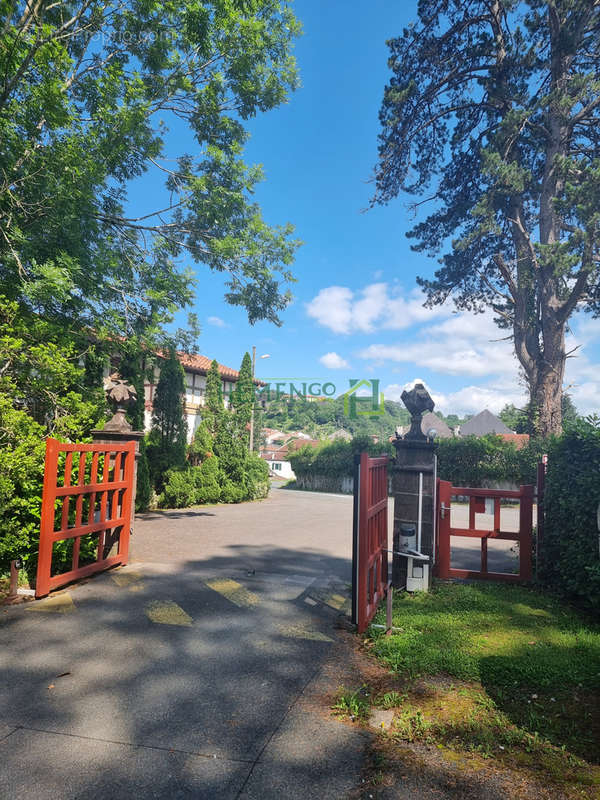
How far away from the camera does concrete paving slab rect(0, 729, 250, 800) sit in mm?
2014

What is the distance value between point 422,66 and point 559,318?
11.3 m

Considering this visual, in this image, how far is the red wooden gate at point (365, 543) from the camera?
3980 mm

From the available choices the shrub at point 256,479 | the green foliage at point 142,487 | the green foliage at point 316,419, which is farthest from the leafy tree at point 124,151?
the green foliage at point 316,419

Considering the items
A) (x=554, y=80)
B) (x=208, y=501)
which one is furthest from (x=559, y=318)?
(x=208, y=501)

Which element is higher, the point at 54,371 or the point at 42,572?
the point at 54,371

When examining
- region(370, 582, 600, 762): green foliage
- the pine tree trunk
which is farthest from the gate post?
the pine tree trunk

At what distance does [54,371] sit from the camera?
579cm

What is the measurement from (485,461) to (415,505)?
16539 millimetres

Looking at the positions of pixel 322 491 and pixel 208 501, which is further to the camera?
pixel 322 491

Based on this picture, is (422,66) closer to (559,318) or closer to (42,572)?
(559,318)

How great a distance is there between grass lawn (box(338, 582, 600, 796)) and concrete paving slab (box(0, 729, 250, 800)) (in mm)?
1000

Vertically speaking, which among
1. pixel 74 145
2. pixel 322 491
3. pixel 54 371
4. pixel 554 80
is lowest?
pixel 322 491

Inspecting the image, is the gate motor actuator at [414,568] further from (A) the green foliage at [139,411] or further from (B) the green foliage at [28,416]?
(A) the green foliage at [139,411]

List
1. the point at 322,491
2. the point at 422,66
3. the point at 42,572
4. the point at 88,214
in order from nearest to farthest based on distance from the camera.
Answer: the point at 42,572 < the point at 88,214 < the point at 422,66 < the point at 322,491
